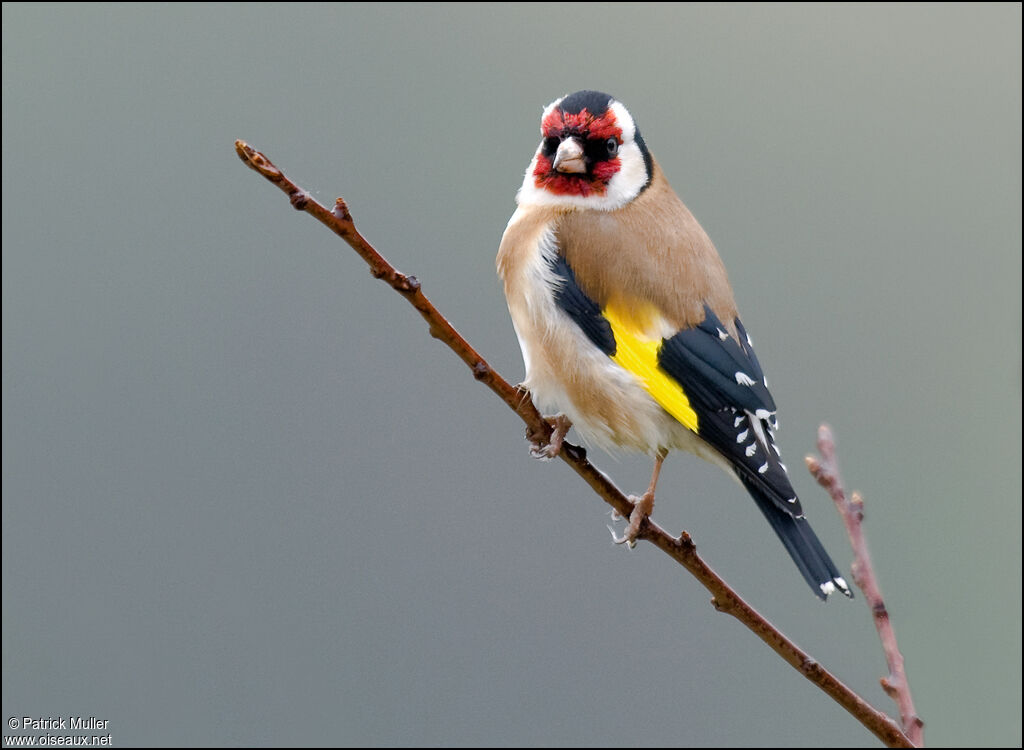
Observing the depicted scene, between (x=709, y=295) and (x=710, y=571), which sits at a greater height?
(x=709, y=295)

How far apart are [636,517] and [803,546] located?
0.42 metres

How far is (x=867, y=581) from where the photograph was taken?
8.87ft

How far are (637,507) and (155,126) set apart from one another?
1278 centimetres

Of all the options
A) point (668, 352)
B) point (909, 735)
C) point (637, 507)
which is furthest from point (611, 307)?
point (909, 735)

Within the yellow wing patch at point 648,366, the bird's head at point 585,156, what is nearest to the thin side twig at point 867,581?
the yellow wing patch at point 648,366

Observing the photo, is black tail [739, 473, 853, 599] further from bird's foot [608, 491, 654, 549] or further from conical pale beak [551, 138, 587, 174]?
conical pale beak [551, 138, 587, 174]

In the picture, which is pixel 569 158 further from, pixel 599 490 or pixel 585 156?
pixel 599 490

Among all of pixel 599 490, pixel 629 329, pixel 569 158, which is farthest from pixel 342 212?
pixel 569 158

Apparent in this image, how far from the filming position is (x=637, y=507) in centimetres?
329

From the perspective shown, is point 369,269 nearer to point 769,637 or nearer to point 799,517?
point 769,637

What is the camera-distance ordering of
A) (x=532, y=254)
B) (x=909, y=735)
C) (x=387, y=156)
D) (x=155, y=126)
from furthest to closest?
(x=155, y=126) < (x=387, y=156) < (x=532, y=254) < (x=909, y=735)

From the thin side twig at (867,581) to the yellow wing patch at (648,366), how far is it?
67cm

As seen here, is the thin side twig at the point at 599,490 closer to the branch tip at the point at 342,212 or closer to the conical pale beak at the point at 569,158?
the branch tip at the point at 342,212

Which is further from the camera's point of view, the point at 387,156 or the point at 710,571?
the point at 387,156
